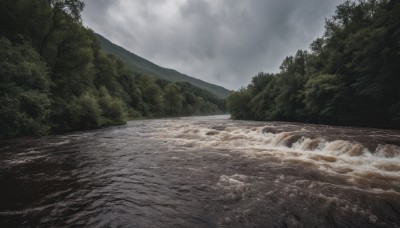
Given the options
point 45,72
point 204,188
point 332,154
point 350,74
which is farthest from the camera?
point 350,74

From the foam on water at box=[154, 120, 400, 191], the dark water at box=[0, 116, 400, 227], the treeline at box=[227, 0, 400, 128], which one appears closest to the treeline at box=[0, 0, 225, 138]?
the dark water at box=[0, 116, 400, 227]

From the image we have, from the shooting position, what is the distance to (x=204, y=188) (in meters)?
7.48

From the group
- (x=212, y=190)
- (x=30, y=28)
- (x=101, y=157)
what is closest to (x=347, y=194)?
(x=212, y=190)

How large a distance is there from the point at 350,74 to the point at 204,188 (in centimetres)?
2735

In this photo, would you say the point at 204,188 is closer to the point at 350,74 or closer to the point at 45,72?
the point at 45,72

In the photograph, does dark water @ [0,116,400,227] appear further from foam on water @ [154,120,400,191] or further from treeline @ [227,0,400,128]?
treeline @ [227,0,400,128]

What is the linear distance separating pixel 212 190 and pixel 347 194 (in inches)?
157

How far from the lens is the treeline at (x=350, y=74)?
20.5 metres

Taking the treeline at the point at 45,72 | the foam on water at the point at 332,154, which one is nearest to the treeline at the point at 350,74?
the foam on water at the point at 332,154

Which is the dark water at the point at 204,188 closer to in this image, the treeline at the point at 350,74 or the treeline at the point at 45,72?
the treeline at the point at 45,72

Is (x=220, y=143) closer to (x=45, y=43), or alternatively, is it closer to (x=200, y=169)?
(x=200, y=169)

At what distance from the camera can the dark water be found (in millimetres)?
5418

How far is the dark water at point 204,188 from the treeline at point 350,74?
11.7 metres

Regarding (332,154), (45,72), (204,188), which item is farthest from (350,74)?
(45,72)
